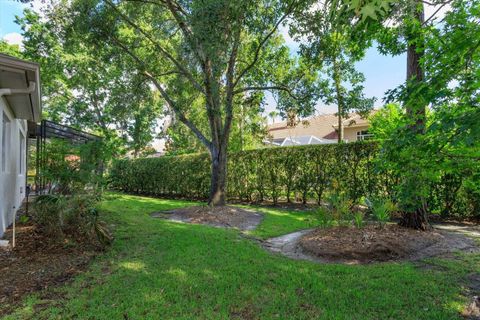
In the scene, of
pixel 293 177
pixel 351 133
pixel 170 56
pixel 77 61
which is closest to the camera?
pixel 170 56

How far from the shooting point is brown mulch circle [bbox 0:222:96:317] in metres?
3.97

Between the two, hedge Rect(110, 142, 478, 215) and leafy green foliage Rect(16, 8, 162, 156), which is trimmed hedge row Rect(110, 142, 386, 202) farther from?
leafy green foliage Rect(16, 8, 162, 156)

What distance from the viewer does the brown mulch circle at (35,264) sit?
156 inches

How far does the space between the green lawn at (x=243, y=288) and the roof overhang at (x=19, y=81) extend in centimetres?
340

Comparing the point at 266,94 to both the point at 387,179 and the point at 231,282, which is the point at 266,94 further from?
the point at 231,282

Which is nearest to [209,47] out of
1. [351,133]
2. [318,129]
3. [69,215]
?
[69,215]

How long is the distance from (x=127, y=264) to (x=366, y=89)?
8.71 m

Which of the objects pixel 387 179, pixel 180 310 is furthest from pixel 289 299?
pixel 387 179

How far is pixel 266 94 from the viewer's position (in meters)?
11.9

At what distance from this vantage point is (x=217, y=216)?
9453 millimetres

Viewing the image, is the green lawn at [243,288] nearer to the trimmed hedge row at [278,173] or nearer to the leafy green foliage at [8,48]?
the trimmed hedge row at [278,173]

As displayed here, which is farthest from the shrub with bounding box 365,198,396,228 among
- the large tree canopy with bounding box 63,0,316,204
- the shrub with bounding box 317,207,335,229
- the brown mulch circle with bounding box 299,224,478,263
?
the large tree canopy with bounding box 63,0,316,204

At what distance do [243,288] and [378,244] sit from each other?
2.85m

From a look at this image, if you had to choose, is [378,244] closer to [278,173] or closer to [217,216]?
[217,216]
